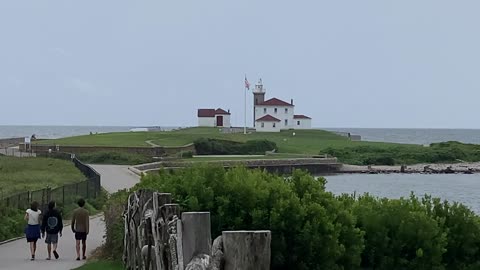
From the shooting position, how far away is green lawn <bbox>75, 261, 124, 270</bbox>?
18587mm

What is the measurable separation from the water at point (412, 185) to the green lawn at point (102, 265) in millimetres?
30176

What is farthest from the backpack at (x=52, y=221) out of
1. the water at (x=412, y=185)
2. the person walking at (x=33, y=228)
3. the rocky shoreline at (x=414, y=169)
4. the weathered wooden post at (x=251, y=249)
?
the rocky shoreline at (x=414, y=169)

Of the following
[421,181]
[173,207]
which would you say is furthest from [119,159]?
[173,207]

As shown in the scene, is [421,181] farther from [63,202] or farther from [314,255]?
[314,255]

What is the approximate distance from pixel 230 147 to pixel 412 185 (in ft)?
91.6

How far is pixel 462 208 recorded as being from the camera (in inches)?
727

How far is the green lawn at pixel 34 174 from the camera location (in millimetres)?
39094

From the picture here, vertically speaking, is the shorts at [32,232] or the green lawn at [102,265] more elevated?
the shorts at [32,232]

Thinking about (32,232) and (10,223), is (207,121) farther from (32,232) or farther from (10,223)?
(32,232)

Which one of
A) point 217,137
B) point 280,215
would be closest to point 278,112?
point 217,137

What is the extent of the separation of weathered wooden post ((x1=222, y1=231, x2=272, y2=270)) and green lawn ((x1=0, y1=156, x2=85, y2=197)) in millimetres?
28868

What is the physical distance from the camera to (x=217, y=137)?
100312mm

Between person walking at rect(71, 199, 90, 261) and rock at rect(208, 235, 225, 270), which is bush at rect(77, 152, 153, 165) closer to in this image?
person walking at rect(71, 199, 90, 261)

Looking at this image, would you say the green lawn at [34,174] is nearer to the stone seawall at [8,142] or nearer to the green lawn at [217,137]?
the green lawn at [217,137]
